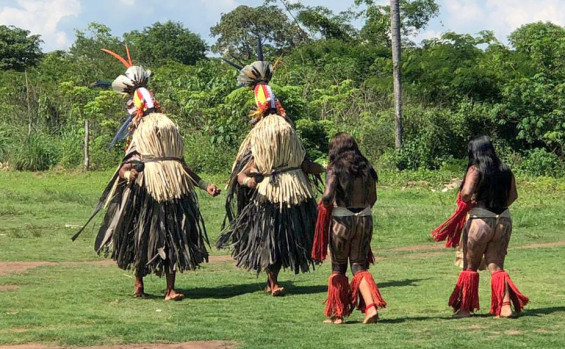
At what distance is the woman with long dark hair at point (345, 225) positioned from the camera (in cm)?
806

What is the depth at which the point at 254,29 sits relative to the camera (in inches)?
1869

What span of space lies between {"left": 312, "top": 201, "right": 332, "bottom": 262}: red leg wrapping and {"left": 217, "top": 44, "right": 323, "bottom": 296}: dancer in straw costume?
1.75 meters

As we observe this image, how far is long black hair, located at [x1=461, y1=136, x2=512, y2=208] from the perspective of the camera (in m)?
8.19

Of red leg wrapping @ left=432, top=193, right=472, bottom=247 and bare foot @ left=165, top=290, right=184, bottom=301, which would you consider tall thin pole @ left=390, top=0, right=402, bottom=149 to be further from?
red leg wrapping @ left=432, top=193, right=472, bottom=247

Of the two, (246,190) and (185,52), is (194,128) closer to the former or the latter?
(246,190)

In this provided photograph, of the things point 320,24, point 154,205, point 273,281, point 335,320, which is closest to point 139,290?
point 154,205

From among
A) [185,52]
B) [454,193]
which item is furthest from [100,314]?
[185,52]

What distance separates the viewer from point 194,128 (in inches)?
1080

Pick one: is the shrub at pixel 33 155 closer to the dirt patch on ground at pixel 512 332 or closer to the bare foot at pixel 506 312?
the bare foot at pixel 506 312

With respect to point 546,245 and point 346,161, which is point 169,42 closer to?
point 546,245

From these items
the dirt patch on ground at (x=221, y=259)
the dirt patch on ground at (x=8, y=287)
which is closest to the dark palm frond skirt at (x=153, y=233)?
the dirt patch on ground at (x=8, y=287)

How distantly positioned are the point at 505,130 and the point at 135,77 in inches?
677

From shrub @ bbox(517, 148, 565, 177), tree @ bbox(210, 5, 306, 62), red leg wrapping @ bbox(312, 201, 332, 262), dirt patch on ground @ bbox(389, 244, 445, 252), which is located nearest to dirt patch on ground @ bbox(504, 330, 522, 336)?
red leg wrapping @ bbox(312, 201, 332, 262)

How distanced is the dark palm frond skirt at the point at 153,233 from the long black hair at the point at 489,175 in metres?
2.98
